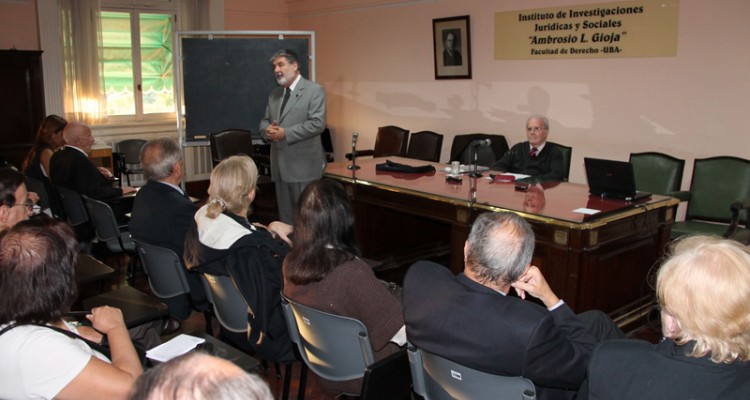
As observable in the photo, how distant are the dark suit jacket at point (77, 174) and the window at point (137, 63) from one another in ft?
12.3

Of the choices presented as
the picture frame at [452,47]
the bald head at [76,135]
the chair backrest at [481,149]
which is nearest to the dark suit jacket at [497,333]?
the bald head at [76,135]

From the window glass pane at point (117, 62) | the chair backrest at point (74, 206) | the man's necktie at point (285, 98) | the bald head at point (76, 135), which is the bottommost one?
the chair backrest at point (74, 206)

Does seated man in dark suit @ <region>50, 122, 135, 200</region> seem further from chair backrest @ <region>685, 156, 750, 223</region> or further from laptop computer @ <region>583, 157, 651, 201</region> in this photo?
chair backrest @ <region>685, 156, 750, 223</region>

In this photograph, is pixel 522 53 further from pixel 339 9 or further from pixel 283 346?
Answer: pixel 283 346

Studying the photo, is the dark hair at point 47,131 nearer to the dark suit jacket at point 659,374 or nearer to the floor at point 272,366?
the floor at point 272,366

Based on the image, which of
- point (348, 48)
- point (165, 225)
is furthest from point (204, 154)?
point (165, 225)

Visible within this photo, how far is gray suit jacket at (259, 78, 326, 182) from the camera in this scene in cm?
491

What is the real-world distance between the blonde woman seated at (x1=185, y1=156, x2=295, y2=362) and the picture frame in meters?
4.36

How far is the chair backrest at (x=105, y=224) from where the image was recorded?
424cm

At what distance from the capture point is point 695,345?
4.96ft

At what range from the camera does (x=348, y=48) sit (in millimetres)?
8398

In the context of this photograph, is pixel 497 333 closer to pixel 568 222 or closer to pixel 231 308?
pixel 231 308

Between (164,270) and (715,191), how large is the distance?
153 inches

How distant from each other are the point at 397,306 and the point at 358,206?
2.79 meters
